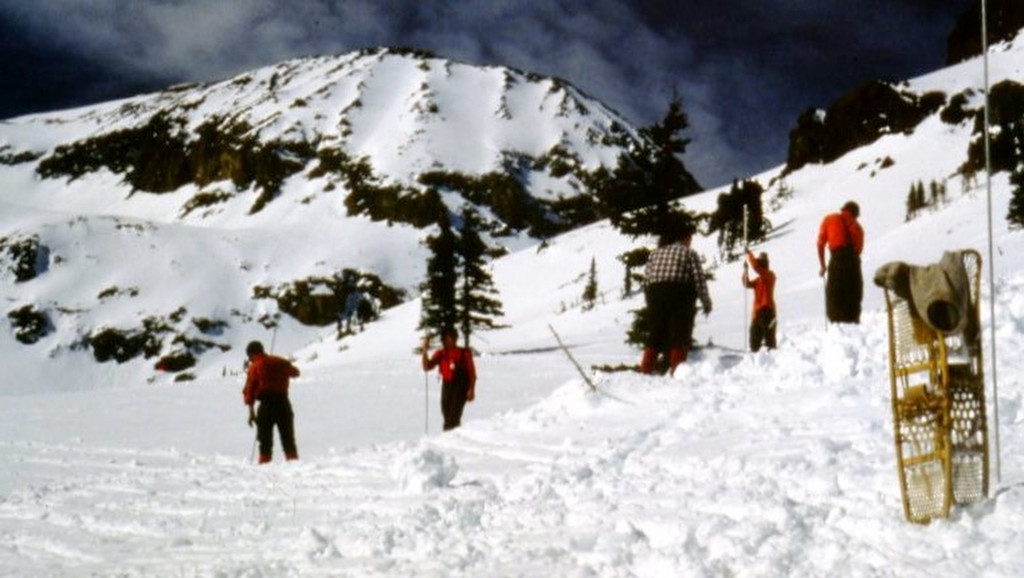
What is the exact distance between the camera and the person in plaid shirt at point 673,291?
35.4 ft

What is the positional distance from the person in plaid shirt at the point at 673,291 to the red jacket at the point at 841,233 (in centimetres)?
229

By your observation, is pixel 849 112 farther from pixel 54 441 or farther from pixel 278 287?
pixel 278 287

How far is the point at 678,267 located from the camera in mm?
10797

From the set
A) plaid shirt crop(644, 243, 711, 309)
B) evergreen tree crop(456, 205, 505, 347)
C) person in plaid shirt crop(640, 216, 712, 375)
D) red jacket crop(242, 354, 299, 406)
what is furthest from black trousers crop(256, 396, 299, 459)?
evergreen tree crop(456, 205, 505, 347)

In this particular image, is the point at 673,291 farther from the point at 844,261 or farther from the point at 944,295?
the point at 944,295

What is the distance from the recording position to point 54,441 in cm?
1500

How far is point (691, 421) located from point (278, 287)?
143137 mm

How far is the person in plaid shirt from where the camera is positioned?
1080 centimetres

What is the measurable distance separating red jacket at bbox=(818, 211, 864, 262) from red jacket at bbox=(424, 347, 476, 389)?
186 inches

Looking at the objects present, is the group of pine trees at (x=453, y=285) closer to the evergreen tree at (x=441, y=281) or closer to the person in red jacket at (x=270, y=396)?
the evergreen tree at (x=441, y=281)

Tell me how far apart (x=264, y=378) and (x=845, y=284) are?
24.6 feet

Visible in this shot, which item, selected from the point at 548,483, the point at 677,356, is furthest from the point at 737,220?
the point at 548,483

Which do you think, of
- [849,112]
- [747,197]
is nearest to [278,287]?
[849,112]

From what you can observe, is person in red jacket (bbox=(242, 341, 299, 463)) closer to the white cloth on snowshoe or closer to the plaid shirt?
the plaid shirt
